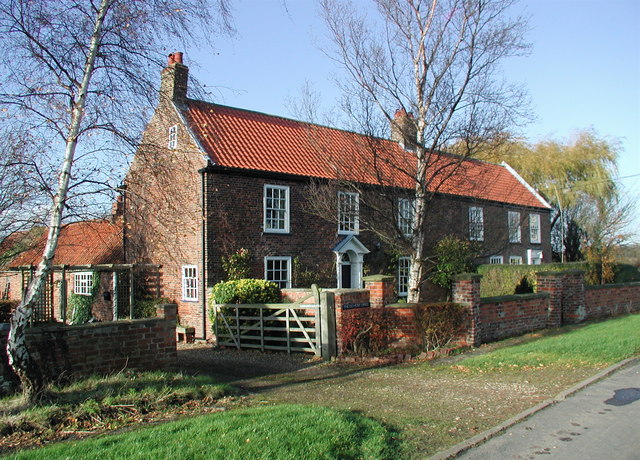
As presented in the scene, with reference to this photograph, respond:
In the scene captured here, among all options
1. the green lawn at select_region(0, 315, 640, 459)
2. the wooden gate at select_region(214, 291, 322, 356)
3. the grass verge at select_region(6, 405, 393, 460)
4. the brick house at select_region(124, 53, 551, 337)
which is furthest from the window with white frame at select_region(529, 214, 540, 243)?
the grass verge at select_region(6, 405, 393, 460)

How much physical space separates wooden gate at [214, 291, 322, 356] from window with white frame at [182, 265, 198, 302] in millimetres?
3633

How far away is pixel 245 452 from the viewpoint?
557 centimetres

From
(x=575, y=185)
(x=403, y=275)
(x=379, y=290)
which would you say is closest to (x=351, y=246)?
(x=403, y=275)

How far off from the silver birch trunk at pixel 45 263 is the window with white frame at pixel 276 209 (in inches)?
453

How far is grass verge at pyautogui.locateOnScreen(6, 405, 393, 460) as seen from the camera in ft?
18.2

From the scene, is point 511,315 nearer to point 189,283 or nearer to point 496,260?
point 189,283

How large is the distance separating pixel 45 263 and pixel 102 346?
79.3 inches

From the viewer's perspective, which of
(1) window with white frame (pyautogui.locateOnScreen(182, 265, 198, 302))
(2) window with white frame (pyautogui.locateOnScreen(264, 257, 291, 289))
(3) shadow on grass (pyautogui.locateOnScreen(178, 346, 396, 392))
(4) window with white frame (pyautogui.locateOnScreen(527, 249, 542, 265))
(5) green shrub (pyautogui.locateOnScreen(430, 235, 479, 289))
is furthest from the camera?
(4) window with white frame (pyautogui.locateOnScreen(527, 249, 542, 265))

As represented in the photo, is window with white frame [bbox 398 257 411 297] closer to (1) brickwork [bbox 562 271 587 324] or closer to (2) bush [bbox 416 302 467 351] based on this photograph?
(1) brickwork [bbox 562 271 587 324]

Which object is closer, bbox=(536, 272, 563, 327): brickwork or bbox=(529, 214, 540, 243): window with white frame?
bbox=(536, 272, 563, 327): brickwork

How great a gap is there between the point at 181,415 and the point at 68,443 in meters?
1.61

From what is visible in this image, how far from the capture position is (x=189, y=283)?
19156 millimetres

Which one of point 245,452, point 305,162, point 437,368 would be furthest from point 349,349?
point 305,162

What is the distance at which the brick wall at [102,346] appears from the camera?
838 cm
